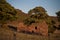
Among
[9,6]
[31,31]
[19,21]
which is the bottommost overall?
[31,31]

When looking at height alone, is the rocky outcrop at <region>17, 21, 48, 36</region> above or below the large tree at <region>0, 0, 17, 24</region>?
below

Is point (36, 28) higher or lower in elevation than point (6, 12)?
lower

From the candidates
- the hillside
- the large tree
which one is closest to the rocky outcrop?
the hillside

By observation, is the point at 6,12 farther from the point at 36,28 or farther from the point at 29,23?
the point at 36,28

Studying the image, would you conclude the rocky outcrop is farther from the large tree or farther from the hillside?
the large tree

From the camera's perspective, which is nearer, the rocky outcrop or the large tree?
the large tree

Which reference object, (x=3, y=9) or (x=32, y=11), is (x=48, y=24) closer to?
(x=32, y=11)

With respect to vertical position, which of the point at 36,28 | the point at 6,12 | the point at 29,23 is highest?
the point at 6,12

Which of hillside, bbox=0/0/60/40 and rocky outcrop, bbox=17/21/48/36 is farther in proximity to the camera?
rocky outcrop, bbox=17/21/48/36

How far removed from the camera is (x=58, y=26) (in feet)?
31.6

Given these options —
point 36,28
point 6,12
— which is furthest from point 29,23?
point 6,12

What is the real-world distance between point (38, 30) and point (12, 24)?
1.59 m

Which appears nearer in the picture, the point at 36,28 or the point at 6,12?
the point at 6,12

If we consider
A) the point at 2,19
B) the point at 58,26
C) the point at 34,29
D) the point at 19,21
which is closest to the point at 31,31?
the point at 34,29
